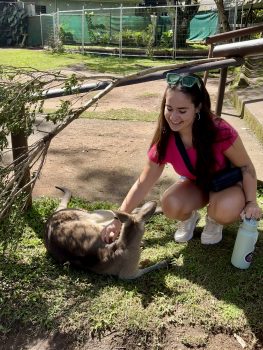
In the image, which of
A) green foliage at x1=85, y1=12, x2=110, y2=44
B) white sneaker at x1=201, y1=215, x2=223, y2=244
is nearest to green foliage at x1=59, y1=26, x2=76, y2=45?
green foliage at x1=85, y1=12, x2=110, y2=44

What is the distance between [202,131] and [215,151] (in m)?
0.16

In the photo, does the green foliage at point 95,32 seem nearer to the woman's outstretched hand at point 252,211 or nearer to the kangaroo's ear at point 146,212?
the kangaroo's ear at point 146,212

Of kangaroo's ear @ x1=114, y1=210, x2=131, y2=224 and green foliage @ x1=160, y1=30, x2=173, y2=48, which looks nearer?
kangaroo's ear @ x1=114, y1=210, x2=131, y2=224

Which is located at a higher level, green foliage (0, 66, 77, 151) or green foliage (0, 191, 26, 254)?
green foliage (0, 66, 77, 151)

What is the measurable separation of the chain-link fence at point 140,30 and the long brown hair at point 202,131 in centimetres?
1249

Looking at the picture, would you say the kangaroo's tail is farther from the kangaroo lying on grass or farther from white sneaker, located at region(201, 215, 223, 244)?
white sneaker, located at region(201, 215, 223, 244)

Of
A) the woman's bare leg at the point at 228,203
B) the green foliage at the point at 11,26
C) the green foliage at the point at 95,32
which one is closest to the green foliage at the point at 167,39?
the green foliage at the point at 95,32

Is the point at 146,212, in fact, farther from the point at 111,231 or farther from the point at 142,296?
the point at 142,296

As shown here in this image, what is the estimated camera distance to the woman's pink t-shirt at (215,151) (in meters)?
2.63

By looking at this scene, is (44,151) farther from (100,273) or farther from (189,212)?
(189,212)

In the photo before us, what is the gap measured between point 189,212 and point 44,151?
41.3 inches

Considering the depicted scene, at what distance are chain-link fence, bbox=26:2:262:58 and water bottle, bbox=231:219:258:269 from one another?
12.7 metres

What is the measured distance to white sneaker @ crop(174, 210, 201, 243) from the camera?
3.08 metres

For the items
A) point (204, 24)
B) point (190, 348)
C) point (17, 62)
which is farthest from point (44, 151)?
point (204, 24)
